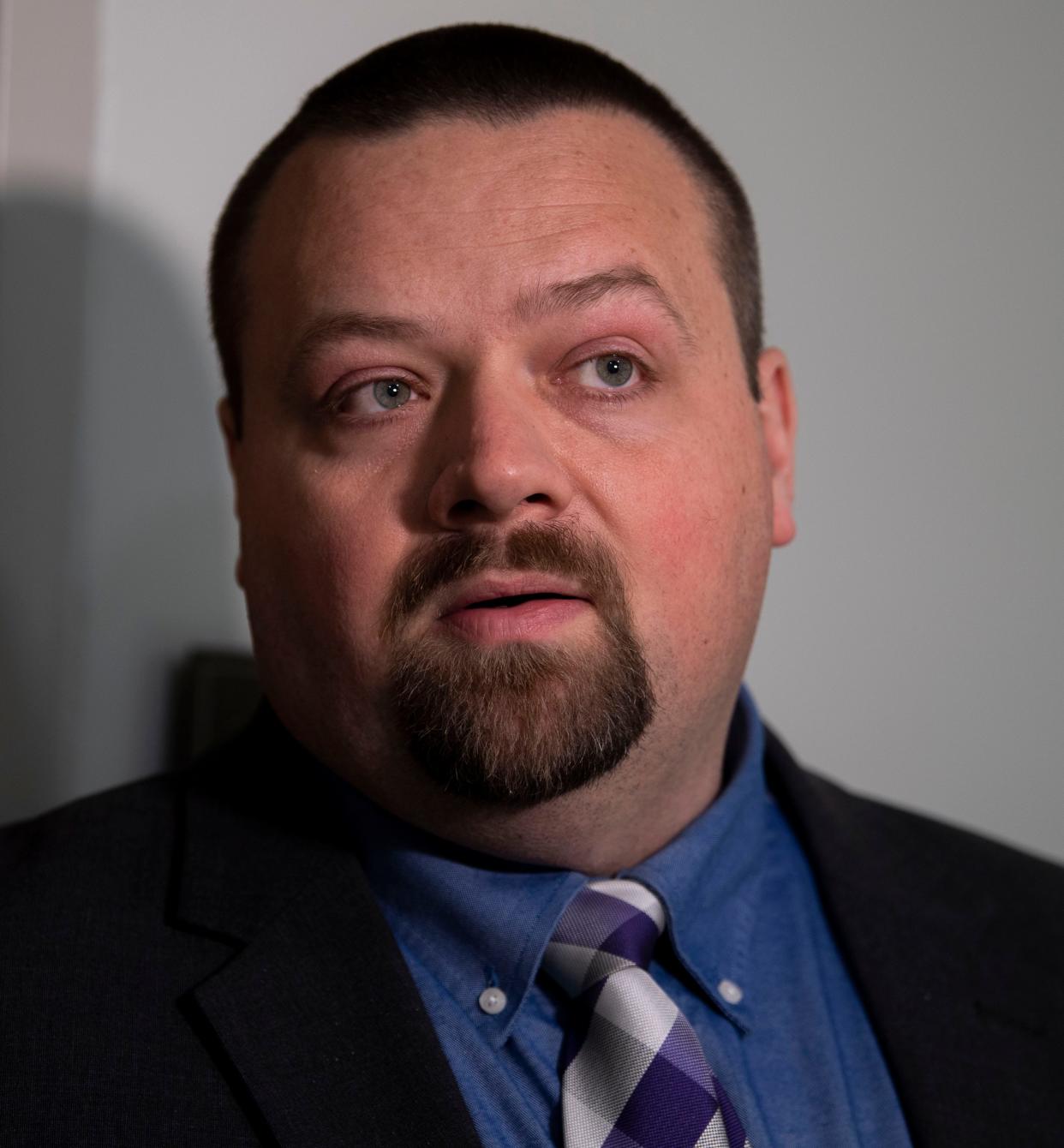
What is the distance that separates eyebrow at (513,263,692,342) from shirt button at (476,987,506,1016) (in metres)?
0.66

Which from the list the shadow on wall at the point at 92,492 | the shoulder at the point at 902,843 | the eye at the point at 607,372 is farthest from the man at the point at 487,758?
the shadow on wall at the point at 92,492

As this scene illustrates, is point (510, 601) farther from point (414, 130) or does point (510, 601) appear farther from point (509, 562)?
point (414, 130)

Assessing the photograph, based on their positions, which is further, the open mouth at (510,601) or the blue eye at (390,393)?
the blue eye at (390,393)

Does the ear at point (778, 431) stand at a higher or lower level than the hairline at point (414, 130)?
lower

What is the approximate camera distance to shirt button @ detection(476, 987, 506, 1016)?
1313 millimetres

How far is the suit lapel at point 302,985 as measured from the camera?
1187mm

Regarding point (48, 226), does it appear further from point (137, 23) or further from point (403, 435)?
point (403, 435)

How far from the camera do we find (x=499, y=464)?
4.01 feet

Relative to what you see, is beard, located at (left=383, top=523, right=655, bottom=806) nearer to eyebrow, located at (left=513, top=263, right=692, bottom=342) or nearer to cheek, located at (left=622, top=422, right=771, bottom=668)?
cheek, located at (left=622, top=422, right=771, bottom=668)

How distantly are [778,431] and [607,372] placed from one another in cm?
34

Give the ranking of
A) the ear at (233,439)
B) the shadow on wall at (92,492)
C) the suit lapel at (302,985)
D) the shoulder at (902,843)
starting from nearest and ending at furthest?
the suit lapel at (302,985)
the ear at (233,439)
the shoulder at (902,843)
the shadow on wall at (92,492)

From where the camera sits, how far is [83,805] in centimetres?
148

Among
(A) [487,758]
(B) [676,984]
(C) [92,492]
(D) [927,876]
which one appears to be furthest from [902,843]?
(C) [92,492]

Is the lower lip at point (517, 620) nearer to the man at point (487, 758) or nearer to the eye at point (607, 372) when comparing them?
the man at point (487, 758)
